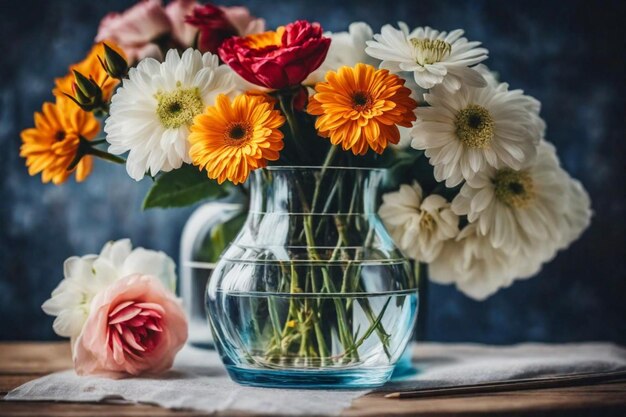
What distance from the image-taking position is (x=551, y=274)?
4.15 feet

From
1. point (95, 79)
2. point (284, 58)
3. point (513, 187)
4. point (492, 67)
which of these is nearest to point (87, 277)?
point (95, 79)

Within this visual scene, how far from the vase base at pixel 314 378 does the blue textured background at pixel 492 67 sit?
0.60m

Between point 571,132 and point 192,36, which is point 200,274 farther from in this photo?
point 571,132

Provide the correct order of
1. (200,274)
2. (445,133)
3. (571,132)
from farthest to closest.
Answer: (571,132) < (200,274) < (445,133)

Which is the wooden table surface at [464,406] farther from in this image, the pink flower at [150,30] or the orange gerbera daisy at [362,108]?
the pink flower at [150,30]

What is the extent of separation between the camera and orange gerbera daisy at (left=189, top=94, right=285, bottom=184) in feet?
2.04

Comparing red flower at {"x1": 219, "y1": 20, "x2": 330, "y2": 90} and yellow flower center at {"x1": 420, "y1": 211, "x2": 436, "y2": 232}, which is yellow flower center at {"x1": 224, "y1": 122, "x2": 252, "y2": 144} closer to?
red flower at {"x1": 219, "y1": 20, "x2": 330, "y2": 90}

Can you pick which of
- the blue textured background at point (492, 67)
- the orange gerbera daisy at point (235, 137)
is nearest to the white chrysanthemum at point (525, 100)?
the orange gerbera daisy at point (235, 137)

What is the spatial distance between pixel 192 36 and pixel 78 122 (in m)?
0.16

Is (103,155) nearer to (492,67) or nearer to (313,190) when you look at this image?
(313,190)

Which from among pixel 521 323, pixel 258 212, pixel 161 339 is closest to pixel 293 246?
pixel 258 212

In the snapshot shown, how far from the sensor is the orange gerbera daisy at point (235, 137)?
622 millimetres

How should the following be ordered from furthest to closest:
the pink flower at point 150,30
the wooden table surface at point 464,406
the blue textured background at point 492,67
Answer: the blue textured background at point 492,67, the pink flower at point 150,30, the wooden table surface at point 464,406

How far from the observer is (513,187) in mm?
738
